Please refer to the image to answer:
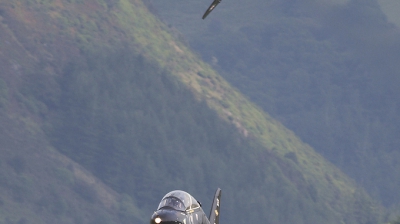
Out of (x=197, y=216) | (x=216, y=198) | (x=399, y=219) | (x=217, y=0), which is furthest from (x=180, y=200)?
(x=399, y=219)

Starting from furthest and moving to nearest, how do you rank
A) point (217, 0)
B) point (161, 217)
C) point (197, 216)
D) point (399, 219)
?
point (399, 219) < point (217, 0) < point (197, 216) < point (161, 217)

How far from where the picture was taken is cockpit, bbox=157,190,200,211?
42781mm

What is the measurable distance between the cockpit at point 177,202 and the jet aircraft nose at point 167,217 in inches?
22.9

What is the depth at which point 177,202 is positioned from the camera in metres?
43.2

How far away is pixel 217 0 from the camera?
171ft

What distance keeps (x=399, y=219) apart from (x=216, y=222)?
9355cm

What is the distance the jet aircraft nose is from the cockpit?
0.58m

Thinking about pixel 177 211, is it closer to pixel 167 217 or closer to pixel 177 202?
pixel 177 202

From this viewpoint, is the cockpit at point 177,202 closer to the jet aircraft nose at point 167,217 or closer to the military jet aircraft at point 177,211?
the military jet aircraft at point 177,211

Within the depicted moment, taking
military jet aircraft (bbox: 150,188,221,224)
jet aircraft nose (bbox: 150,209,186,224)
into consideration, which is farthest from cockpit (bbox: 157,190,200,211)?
jet aircraft nose (bbox: 150,209,186,224)

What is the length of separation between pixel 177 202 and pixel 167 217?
1.92 m

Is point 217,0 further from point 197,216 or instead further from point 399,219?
point 399,219

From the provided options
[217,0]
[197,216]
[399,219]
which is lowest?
[399,219]

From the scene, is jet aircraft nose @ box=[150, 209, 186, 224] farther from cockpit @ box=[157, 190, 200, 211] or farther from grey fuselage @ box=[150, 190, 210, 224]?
cockpit @ box=[157, 190, 200, 211]
